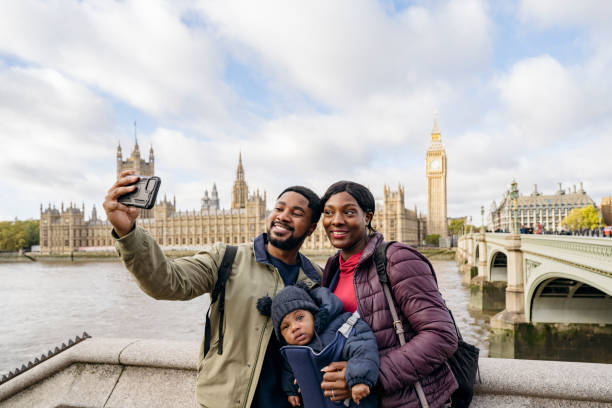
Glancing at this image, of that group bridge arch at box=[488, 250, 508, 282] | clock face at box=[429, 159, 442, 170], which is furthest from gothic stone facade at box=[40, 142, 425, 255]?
bridge arch at box=[488, 250, 508, 282]

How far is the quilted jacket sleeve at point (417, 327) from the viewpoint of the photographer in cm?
158

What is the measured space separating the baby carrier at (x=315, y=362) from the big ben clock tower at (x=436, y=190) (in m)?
78.1

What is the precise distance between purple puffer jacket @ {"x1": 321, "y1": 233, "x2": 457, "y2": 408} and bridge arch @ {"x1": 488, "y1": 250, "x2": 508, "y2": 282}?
2047 centimetres

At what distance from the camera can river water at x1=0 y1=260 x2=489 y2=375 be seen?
530 inches

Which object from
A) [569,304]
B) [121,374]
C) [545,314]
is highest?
[121,374]

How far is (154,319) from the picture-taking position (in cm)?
1666

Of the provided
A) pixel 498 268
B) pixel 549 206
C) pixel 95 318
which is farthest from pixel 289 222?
pixel 549 206

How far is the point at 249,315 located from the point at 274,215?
1.89 feet

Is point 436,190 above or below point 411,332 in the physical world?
above

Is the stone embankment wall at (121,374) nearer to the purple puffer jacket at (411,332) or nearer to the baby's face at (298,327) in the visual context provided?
the purple puffer jacket at (411,332)

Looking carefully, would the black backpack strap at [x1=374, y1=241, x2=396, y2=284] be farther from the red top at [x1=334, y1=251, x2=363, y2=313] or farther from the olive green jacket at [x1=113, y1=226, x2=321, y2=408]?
the olive green jacket at [x1=113, y1=226, x2=321, y2=408]

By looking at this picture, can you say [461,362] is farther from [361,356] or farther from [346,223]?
[346,223]

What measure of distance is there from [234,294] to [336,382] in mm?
670

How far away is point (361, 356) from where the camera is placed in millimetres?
1610
